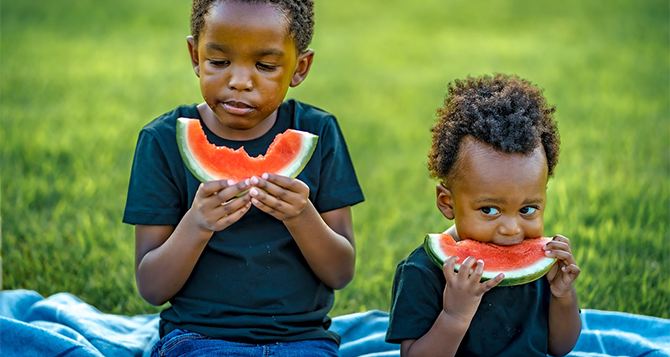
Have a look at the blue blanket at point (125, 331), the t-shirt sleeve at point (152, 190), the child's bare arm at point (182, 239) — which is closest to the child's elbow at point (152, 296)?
the child's bare arm at point (182, 239)

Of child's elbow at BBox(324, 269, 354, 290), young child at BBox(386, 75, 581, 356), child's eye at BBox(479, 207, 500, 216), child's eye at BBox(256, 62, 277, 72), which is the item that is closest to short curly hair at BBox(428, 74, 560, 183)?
young child at BBox(386, 75, 581, 356)

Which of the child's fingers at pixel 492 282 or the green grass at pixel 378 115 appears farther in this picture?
→ the green grass at pixel 378 115

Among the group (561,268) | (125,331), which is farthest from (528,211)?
(125,331)

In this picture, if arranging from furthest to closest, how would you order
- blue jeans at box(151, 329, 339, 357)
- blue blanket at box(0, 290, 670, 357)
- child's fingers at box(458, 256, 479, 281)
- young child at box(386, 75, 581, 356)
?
blue blanket at box(0, 290, 670, 357) → blue jeans at box(151, 329, 339, 357) → young child at box(386, 75, 581, 356) → child's fingers at box(458, 256, 479, 281)

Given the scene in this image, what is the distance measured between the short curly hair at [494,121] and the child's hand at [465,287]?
369 millimetres

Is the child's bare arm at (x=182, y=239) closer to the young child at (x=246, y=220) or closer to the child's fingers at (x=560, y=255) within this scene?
the young child at (x=246, y=220)

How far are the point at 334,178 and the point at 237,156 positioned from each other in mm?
454

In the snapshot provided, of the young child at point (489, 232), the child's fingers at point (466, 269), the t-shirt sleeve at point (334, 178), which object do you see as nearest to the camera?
the child's fingers at point (466, 269)

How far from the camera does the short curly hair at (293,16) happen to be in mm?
3609

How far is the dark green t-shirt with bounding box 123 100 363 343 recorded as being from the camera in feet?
12.3

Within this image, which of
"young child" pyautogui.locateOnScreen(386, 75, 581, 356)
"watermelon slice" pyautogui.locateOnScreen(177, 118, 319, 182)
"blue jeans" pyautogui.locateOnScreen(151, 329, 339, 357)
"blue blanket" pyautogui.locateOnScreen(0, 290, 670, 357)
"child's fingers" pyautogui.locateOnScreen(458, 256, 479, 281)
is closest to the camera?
"child's fingers" pyautogui.locateOnScreen(458, 256, 479, 281)

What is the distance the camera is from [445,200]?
362 centimetres

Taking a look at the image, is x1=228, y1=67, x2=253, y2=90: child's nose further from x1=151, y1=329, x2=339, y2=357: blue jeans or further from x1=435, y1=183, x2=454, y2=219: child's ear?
x1=151, y1=329, x2=339, y2=357: blue jeans

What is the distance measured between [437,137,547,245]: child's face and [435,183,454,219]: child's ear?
4 centimetres
